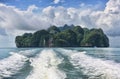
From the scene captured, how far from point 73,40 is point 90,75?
357ft

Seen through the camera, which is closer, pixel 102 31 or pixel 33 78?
pixel 33 78

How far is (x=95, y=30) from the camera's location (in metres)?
126

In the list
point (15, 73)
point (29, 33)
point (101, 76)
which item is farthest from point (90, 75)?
point (29, 33)

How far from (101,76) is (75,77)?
1311mm

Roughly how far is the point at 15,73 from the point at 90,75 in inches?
162

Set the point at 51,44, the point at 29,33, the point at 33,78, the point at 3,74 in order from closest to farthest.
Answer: the point at 33,78
the point at 3,74
the point at 51,44
the point at 29,33

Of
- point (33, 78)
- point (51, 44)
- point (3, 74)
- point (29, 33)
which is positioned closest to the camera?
point (33, 78)

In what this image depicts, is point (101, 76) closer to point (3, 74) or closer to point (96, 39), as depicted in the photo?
point (3, 74)

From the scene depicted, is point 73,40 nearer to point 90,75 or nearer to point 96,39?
point 96,39

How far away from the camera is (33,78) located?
50.2 ft

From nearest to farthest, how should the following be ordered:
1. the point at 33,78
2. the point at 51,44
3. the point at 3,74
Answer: the point at 33,78, the point at 3,74, the point at 51,44

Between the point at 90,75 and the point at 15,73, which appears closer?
the point at 90,75

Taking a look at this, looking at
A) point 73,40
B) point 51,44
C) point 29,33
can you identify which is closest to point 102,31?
point 73,40

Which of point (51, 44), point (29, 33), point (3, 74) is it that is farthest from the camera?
point (29, 33)
